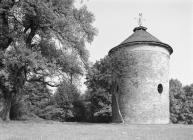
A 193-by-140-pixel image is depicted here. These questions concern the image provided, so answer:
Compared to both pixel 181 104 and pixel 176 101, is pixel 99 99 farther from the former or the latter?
pixel 181 104

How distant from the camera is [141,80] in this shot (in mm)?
25984

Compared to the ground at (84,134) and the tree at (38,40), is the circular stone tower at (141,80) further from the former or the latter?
the ground at (84,134)

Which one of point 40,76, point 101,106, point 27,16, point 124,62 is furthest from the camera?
point 101,106

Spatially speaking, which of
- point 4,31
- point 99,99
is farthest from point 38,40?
point 99,99

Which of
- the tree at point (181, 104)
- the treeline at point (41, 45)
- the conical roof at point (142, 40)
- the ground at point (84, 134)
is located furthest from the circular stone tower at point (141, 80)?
the tree at point (181, 104)

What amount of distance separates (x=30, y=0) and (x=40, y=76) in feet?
20.0

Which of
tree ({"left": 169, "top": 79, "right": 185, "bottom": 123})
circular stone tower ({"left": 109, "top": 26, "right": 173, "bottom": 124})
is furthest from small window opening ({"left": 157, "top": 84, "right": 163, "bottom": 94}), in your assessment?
tree ({"left": 169, "top": 79, "right": 185, "bottom": 123})

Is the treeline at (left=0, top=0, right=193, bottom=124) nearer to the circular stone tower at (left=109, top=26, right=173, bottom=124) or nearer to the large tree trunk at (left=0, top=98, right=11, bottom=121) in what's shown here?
the large tree trunk at (left=0, top=98, right=11, bottom=121)

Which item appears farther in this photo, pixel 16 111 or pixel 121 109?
pixel 16 111

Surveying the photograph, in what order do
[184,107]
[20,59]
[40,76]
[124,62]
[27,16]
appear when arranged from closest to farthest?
[20,59]
[27,16]
[40,76]
[124,62]
[184,107]

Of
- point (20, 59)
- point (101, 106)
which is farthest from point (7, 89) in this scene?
point (101, 106)

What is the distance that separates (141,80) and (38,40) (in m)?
10.1

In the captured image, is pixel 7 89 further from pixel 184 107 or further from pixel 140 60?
pixel 184 107

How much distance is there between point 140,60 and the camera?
2627 centimetres
